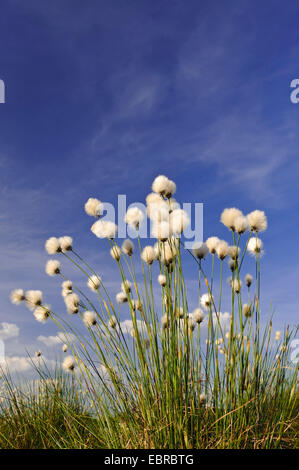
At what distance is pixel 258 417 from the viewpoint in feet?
10.3

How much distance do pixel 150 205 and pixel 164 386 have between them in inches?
53.7

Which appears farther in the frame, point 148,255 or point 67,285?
point 67,285

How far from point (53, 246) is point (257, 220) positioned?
Result: 70.8 inches

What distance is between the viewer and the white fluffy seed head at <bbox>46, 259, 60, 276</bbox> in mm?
3809

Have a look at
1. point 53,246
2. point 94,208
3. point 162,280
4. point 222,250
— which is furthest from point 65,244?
point 222,250

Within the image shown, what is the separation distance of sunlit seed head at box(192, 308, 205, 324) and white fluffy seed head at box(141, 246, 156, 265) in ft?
2.21

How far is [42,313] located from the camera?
12.6 ft

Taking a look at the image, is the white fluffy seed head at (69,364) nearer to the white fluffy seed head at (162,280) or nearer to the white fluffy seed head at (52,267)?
the white fluffy seed head at (52,267)

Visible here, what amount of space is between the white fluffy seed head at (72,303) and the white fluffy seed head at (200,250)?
1215 millimetres

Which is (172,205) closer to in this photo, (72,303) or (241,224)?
Answer: (241,224)

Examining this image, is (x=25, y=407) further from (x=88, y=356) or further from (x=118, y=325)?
→ (x=118, y=325)

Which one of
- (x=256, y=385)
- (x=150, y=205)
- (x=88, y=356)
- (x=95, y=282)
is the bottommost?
(x=256, y=385)
